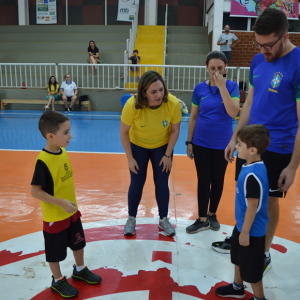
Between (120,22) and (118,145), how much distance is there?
521 inches

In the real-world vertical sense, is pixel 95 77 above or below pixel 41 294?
above

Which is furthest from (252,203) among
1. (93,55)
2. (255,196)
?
(93,55)

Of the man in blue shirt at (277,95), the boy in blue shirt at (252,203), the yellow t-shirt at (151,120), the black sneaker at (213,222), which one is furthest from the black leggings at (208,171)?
the boy in blue shirt at (252,203)

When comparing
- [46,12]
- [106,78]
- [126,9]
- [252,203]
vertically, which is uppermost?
[126,9]

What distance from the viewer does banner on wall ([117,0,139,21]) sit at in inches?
656

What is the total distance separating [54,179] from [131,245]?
3.51 ft

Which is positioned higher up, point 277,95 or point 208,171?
point 277,95

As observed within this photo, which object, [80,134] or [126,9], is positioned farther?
[126,9]

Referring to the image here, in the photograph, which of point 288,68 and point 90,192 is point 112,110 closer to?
point 90,192

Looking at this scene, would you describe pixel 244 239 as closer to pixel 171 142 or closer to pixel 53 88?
pixel 171 142

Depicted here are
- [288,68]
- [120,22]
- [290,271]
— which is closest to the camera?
[288,68]

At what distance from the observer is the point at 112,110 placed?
12.1m

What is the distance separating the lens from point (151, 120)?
2.53m

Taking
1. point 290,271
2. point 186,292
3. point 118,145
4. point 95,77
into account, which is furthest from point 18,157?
point 95,77
